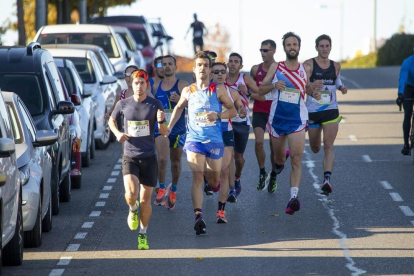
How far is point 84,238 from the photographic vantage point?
1195cm

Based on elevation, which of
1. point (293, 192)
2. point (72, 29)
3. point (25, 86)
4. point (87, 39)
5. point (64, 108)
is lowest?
point (293, 192)

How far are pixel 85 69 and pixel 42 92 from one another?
7271mm

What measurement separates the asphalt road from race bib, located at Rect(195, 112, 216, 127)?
1.11 metres

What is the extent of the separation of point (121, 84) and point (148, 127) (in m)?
12.9

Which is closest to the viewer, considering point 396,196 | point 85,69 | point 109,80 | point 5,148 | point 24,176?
point 5,148

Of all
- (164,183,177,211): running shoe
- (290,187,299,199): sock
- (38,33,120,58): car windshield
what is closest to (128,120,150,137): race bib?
(290,187,299,199): sock

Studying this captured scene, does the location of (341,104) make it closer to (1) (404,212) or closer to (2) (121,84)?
(2) (121,84)

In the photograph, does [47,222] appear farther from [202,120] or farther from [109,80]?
[109,80]

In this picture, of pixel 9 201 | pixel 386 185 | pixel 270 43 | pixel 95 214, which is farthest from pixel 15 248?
pixel 386 185

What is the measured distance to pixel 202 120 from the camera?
12.4 meters

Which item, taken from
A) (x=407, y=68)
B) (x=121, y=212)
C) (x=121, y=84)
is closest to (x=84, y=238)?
(x=121, y=212)

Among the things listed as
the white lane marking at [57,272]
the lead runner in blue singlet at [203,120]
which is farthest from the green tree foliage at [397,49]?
the white lane marking at [57,272]

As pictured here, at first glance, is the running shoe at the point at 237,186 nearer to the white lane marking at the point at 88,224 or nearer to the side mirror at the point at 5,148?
the white lane marking at the point at 88,224

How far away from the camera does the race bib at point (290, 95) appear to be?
539 inches
